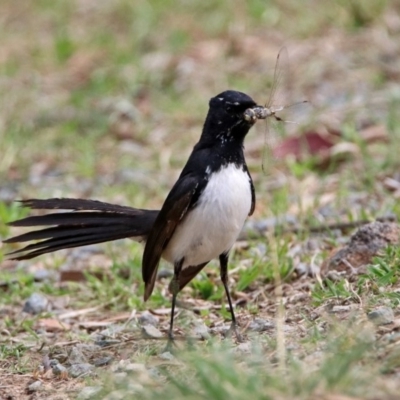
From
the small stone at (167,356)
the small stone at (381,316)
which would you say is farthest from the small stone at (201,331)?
the small stone at (381,316)

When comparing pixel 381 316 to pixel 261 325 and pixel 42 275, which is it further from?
pixel 42 275

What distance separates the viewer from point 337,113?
8.17 m

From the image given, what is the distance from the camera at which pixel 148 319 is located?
5.46 m

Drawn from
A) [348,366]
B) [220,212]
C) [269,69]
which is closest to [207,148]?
[220,212]

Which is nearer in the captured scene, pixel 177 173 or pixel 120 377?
pixel 120 377

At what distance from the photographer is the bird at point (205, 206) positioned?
474 centimetres

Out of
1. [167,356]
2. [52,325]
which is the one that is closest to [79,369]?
[167,356]

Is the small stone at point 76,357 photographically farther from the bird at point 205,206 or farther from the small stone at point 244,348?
the small stone at point 244,348

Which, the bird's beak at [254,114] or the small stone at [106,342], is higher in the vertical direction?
the bird's beak at [254,114]

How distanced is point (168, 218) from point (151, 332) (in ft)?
2.04

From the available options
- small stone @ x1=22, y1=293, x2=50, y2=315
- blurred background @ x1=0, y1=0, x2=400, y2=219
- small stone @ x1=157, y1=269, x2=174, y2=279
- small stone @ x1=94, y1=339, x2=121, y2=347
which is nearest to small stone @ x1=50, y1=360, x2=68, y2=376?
small stone @ x1=94, y1=339, x2=121, y2=347

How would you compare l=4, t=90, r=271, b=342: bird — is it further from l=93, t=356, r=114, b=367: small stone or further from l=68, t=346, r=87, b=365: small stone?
l=68, t=346, r=87, b=365: small stone

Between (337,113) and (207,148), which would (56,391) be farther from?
(337,113)

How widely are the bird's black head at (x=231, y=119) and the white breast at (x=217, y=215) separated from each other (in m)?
0.18
